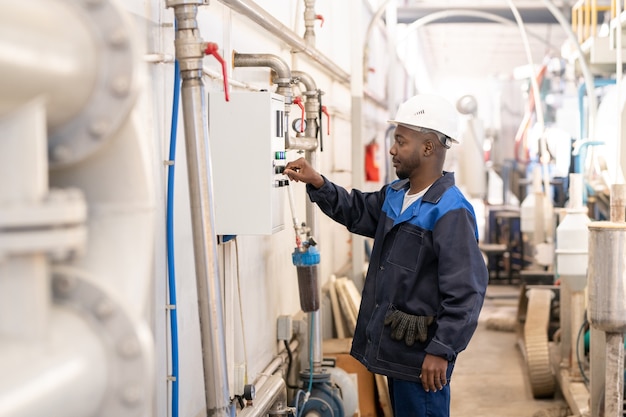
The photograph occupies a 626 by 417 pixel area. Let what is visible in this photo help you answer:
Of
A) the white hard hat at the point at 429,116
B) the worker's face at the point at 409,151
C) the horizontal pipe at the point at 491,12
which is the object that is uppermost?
the horizontal pipe at the point at 491,12

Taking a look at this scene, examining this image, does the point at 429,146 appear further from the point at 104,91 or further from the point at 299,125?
the point at 104,91

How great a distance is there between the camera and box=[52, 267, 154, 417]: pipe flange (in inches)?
35.6

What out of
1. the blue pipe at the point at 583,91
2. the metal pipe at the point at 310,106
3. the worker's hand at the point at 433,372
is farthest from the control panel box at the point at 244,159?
the blue pipe at the point at 583,91

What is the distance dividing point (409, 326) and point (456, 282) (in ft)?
0.75

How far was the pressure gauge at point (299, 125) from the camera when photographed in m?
3.40

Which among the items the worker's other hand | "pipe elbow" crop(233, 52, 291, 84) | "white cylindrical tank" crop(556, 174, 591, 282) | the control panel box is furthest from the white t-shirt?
"white cylindrical tank" crop(556, 174, 591, 282)

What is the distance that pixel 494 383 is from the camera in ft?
17.7

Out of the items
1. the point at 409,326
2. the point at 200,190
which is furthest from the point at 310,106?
the point at 200,190

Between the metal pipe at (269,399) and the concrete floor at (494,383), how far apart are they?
5.16 ft

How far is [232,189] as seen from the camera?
266 centimetres

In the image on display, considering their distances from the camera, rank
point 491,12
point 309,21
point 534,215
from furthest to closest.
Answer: point 491,12
point 534,215
point 309,21

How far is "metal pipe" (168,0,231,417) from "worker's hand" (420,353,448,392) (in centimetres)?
94

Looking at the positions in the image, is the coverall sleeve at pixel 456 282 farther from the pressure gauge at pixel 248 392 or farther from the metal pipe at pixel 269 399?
the metal pipe at pixel 269 399

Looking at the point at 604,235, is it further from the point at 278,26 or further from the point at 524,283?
the point at 524,283
